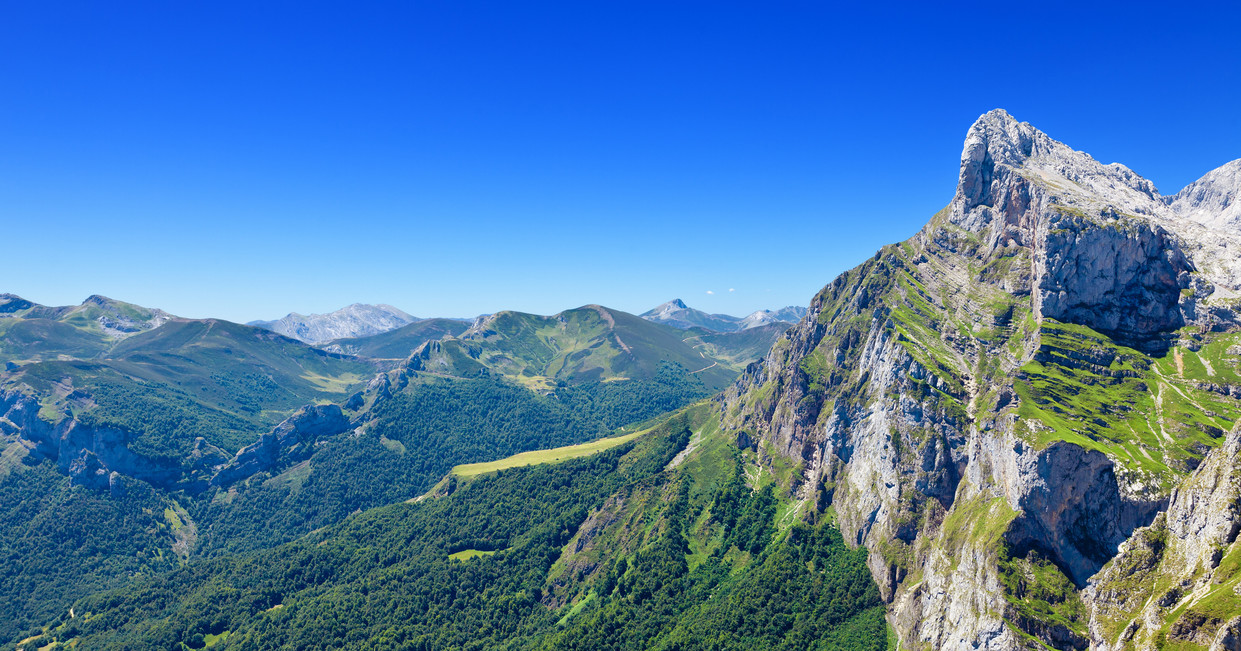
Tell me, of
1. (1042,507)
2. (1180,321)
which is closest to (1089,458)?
(1042,507)

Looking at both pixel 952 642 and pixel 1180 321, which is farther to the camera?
pixel 1180 321

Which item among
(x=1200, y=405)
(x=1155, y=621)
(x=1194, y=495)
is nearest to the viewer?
(x=1155, y=621)

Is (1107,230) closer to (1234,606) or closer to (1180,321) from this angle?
(1180,321)

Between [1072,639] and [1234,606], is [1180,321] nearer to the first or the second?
[1072,639]

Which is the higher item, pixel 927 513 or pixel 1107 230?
pixel 1107 230

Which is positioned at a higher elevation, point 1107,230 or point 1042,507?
point 1107,230

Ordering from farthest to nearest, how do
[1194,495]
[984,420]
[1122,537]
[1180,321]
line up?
[1180,321] → [984,420] → [1122,537] → [1194,495]

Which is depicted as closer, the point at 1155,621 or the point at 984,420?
the point at 1155,621

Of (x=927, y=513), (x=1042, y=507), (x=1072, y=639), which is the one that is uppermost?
(x=1042, y=507)

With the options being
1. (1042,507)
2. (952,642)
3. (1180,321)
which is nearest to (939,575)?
(952,642)
